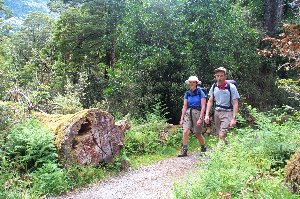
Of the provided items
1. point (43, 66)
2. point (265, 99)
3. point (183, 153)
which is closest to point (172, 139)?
point (183, 153)

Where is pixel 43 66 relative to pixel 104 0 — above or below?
below

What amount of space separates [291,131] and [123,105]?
26.9 feet

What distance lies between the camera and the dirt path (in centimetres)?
692

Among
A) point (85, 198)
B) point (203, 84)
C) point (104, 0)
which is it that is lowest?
point (85, 198)

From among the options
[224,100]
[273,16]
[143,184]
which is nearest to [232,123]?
[224,100]

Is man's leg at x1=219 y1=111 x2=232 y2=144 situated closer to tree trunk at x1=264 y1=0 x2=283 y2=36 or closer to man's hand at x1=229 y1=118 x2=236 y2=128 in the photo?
man's hand at x1=229 y1=118 x2=236 y2=128

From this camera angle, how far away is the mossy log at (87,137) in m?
8.02

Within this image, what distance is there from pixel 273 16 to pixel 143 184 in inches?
511

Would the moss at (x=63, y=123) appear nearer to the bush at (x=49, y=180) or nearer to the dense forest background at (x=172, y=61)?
the bush at (x=49, y=180)

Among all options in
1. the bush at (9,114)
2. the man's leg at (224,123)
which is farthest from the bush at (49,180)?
the man's leg at (224,123)

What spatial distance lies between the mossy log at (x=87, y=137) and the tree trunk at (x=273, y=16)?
36.6 feet

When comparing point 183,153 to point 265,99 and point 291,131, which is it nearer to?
point 291,131

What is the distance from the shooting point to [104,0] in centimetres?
2006

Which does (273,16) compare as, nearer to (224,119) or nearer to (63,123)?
(224,119)
